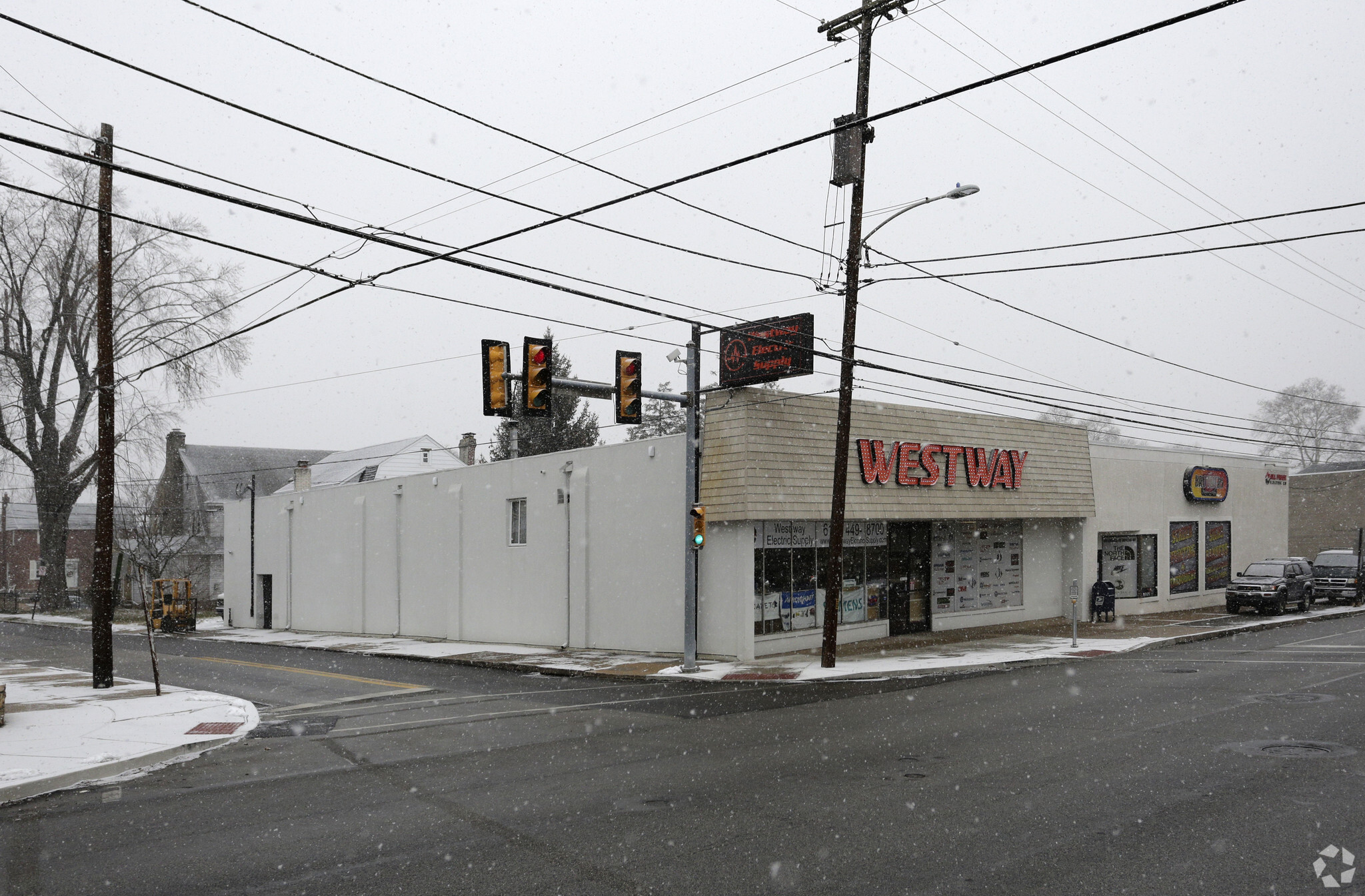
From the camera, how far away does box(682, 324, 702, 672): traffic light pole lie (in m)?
19.3

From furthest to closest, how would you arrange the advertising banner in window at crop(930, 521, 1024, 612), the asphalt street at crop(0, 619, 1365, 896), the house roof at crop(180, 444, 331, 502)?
the house roof at crop(180, 444, 331, 502), the advertising banner in window at crop(930, 521, 1024, 612), the asphalt street at crop(0, 619, 1365, 896)

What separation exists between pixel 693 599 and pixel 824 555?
5.11 metres

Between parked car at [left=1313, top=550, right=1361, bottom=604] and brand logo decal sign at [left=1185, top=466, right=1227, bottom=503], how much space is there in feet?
18.5

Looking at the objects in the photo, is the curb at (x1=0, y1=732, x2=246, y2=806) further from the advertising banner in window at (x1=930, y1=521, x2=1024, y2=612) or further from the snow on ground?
the advertising banner in window at (x1=930, y1=521, x2=1024, y2=612)

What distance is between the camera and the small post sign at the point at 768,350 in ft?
65.3

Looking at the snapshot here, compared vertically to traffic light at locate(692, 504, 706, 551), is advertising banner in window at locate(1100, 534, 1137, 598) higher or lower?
lower

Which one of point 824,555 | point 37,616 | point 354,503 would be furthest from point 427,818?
point 37,616

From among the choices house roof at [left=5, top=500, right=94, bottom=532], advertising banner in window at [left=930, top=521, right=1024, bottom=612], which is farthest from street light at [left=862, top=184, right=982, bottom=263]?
house roof at [left=5, top=500, right=94, bottom=532]

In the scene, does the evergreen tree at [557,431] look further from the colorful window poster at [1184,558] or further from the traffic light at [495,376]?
the traffic light at [495,376]

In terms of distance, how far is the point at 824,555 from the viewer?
2348 centimetres

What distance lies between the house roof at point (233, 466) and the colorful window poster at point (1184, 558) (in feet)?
167

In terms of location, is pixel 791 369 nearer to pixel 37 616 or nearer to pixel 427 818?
pixel 427 818

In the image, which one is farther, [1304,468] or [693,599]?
[1304,468]

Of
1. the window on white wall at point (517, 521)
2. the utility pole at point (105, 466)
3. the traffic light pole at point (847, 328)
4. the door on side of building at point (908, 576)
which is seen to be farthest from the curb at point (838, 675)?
the utility pole at point (105, 466)
